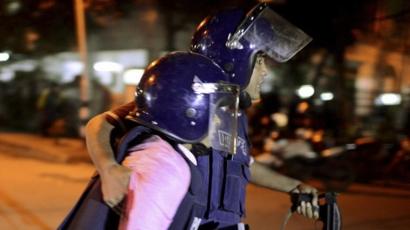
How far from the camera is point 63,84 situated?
17766mm

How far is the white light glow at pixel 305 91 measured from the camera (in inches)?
569

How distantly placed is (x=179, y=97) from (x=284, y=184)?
87 centimetres

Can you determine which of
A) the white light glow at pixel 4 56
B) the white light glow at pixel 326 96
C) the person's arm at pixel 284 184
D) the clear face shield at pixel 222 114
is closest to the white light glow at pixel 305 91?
the white light glow at pixel 326 96

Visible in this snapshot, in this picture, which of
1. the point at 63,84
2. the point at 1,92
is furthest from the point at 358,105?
the point at 1,92

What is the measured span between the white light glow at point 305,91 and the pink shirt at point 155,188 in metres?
13.0

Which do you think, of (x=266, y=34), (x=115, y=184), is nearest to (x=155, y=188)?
(x=115, y=184)

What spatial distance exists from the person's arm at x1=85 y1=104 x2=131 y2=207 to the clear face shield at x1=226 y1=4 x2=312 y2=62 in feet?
1.69

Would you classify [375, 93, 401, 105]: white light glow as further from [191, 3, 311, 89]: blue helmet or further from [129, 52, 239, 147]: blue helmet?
[129, 52, 239, 147]: blue helmet

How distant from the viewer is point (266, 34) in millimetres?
1918

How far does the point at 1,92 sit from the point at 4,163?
34.6ft

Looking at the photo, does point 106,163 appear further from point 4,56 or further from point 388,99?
point 4,56

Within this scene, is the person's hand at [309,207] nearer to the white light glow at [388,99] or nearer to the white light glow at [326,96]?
the white light glow at [388,99]

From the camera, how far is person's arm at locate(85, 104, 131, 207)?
1.46m

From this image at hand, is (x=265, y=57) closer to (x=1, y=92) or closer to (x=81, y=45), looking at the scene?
(x=81, y=45)
